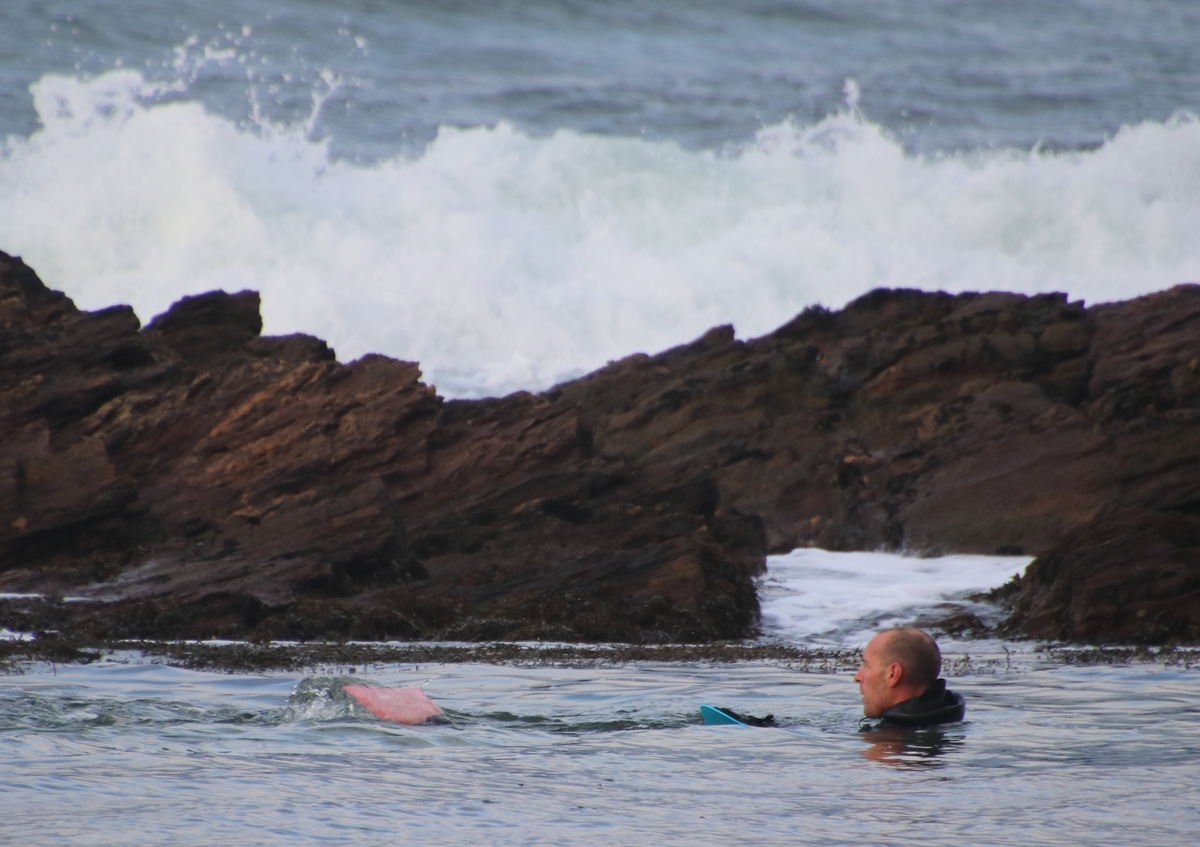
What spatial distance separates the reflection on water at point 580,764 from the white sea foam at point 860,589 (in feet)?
18.7

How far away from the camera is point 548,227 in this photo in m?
47.0

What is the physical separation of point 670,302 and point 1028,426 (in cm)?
2315

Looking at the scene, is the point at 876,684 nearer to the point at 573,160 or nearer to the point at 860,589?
the point at 860,589

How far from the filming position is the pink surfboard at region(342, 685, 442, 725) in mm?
9852

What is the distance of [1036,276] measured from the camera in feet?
158

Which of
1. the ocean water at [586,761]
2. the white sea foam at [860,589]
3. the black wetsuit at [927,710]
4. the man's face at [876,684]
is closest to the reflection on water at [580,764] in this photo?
the ocean water at [586,761]

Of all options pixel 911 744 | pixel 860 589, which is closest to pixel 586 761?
pixel 911 744

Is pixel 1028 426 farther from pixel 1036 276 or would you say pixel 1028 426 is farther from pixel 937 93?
pixel 937 93

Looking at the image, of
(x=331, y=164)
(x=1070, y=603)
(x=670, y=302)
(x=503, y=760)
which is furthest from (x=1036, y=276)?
(x=503, y=760)

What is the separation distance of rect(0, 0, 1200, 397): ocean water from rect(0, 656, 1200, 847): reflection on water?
28087 millimetres

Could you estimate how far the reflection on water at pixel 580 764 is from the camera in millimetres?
6645

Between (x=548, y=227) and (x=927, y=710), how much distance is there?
37916mm

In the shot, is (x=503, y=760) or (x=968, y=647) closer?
(x=503, y=760)

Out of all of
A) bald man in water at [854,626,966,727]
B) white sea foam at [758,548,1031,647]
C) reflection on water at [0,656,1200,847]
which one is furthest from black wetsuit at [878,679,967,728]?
white sea foam at [758,548,1031,647]
